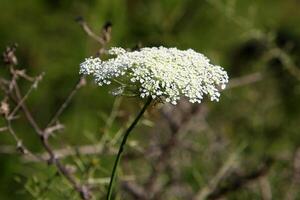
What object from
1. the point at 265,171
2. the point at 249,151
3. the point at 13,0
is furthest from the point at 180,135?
the point at 13,0

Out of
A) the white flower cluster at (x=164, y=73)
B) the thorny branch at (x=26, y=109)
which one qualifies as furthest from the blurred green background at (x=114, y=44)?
the white flower cluster at (x=164, y=73)

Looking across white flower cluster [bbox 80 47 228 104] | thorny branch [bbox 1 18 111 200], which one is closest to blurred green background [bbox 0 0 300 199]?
thorny branch [bbox 1 18 111 200]

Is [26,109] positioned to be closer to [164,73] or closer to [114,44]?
[164,73]

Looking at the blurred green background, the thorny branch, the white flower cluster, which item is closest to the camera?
the white flower cluster

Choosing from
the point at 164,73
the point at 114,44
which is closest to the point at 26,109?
the point at 164,73

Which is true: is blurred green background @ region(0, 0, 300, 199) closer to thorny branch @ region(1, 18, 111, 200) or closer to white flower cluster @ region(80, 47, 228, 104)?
thorny branch @ region(1, 18, 111, 200)

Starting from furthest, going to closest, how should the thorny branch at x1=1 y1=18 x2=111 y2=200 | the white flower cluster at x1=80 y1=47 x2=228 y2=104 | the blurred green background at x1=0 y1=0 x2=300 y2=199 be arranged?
the blurred green background at x1=0 y1=0 x2=300 y2=199
the thorny branch at x1=1 y1=18 x2=111 y2=200
the white flower cluster at x1=80 y1=47 x2=228 y2=104

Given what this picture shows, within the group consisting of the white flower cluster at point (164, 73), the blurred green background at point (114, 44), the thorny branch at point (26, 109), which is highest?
the blurred green background at point (114, 44)

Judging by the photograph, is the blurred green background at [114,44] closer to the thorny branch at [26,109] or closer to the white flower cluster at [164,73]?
the thorny branch at [26,109]
